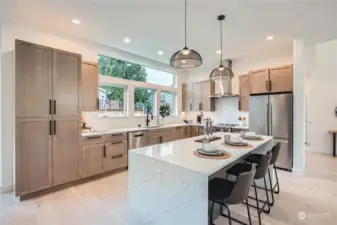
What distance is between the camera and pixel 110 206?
260cm

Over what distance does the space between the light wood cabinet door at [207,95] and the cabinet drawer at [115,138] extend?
3.09 metres

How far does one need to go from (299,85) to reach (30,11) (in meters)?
5.15

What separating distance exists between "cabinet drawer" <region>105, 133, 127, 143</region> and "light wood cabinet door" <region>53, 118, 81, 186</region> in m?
0.59

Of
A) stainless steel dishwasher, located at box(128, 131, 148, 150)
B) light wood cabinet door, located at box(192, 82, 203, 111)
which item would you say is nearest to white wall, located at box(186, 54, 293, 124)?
light wood cabinet door, located at box(192, 82, 203, 111)

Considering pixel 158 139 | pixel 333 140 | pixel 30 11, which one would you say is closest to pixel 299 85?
pixel 333 140

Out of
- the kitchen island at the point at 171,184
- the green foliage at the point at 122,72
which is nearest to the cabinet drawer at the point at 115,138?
the green foliage at the point at 122,72

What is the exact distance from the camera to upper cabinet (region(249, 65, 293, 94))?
425 centimetres

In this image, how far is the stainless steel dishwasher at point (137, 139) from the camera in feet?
13.9

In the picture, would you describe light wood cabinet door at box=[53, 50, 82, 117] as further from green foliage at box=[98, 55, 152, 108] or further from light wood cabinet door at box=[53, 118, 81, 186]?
green foliage at box=[98, 55, 152, 108]

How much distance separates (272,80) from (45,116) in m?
4.84

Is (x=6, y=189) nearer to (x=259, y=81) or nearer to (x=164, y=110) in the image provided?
(x=164, y=110)

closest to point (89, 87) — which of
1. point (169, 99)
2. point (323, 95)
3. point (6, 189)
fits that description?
point (6, 189)

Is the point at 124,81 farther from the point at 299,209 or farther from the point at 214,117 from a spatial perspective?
the point at 299,209

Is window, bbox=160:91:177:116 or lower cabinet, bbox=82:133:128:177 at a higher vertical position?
window, bbox=160:91:177:116
